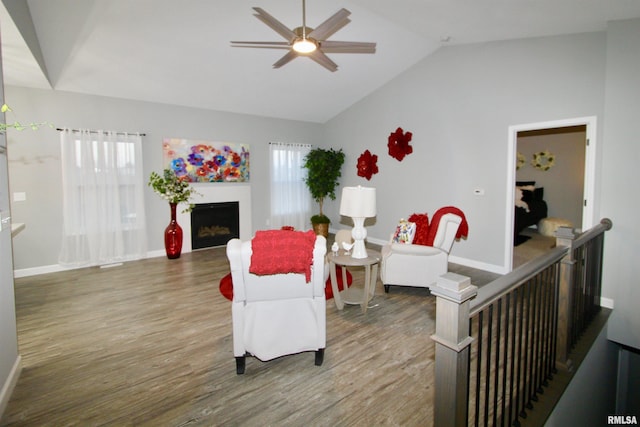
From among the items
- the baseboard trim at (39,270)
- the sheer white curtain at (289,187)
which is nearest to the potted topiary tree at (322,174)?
the sheer white curtain at (289,187)

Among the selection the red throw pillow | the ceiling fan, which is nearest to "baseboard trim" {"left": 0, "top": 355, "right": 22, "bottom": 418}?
the ceiling fan

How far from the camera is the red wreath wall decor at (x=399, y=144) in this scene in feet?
18.4

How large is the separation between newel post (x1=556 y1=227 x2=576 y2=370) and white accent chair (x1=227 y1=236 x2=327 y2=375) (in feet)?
5.51

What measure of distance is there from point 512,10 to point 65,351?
519 centimetres

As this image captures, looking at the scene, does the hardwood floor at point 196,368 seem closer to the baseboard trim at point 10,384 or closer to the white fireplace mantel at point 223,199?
the baseboard trim at point 10,384

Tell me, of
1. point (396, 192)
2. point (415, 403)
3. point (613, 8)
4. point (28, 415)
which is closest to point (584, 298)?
point (415, 403)

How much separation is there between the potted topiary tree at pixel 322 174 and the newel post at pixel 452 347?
5.70m

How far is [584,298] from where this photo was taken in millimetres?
2783

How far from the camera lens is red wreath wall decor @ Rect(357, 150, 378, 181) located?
633 centimetres

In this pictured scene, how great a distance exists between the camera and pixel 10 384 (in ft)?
6.80

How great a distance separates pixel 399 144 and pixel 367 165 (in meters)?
0.89

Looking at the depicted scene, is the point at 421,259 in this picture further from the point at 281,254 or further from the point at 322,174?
the point at 322,174

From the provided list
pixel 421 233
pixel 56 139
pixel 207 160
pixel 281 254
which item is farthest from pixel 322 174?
pixel 281 254

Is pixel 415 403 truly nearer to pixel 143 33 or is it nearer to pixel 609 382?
pixel 609 382
